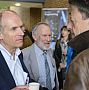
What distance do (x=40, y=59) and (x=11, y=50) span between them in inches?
32.5

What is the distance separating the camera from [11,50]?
7.78 feet

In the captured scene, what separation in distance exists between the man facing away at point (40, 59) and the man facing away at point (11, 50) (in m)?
0.62

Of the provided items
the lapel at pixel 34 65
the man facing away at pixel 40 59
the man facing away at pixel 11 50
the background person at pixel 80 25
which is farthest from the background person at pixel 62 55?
the background person at pixel 80 25

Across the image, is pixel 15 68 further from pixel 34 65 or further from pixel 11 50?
pixel 34 65

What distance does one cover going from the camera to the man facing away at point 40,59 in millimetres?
3043

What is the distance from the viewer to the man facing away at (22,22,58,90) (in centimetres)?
304

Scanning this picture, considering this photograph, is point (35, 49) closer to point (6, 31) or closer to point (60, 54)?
point (6, 31)

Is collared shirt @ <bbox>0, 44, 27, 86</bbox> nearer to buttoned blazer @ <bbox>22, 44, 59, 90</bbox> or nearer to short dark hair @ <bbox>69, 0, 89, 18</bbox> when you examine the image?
buttoned blazer @ <bbox>22, 44, 59, 90</bbox>

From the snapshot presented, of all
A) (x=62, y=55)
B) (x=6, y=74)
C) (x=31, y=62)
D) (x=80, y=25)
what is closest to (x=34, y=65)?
(x=31, y=62)

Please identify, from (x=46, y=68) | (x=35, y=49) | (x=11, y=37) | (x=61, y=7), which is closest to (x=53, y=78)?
(x=46, y=68)

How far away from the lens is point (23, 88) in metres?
2.06

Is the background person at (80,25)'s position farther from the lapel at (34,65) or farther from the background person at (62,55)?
the background person at (62,55)

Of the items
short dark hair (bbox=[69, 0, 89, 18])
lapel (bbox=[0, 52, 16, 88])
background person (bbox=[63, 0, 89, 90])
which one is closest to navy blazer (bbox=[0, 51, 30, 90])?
lapel (bbox=[0, 52, 16, 88])

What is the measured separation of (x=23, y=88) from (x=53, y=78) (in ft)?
3.61
